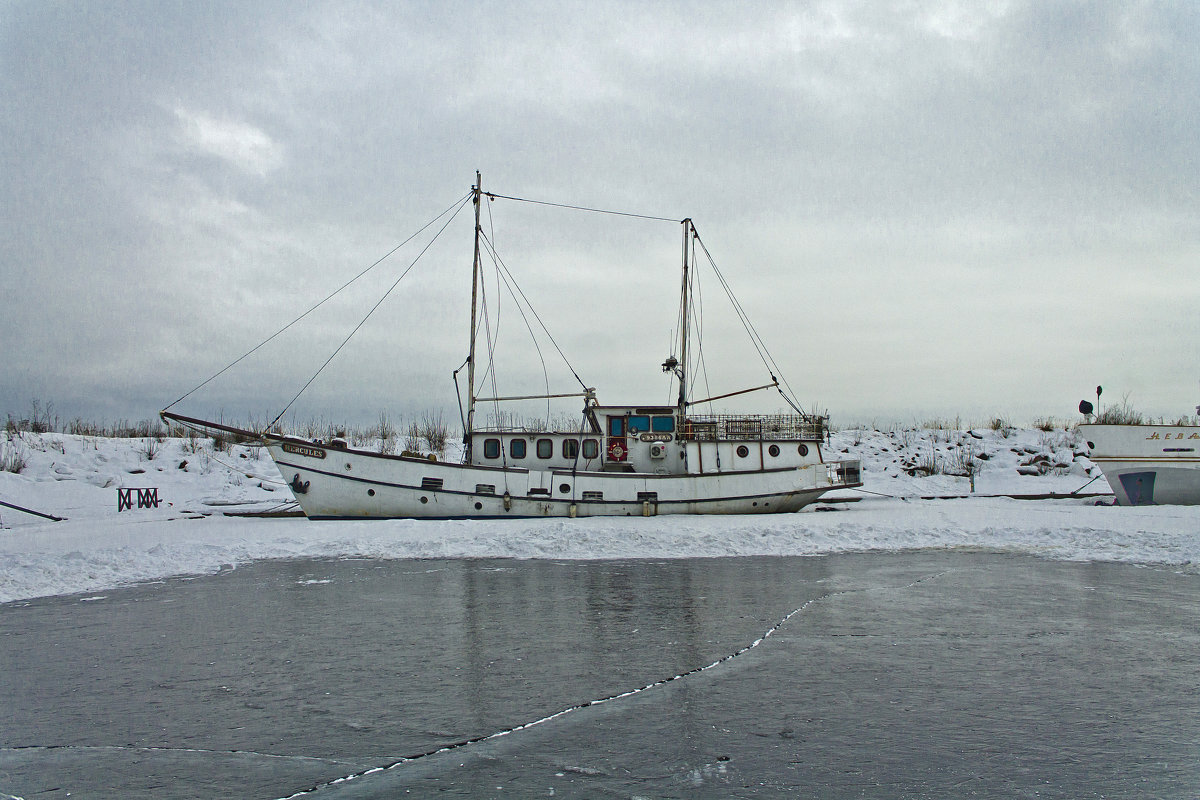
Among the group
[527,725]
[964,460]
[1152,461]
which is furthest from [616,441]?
[964,460]

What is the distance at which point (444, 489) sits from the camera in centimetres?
2161

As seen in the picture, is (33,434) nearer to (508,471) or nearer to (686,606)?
(508,471)

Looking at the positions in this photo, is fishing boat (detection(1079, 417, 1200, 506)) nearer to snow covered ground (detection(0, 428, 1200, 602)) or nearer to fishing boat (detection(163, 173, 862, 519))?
snow covered ground (detection(0, 428, 1200, 602))

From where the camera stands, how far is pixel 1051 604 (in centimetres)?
927

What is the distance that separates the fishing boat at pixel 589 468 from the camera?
21672 millimetres

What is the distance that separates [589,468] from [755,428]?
16.1ft

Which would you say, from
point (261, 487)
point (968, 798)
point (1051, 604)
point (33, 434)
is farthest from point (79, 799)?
point (33, 434)

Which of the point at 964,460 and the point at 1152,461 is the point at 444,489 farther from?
the point at 964,460

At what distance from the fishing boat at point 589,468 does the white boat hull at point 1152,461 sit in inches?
294

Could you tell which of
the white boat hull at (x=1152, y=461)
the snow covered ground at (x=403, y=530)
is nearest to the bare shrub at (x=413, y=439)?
the snow covered ground at (x=403, y=530)

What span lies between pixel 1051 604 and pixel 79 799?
915 cm

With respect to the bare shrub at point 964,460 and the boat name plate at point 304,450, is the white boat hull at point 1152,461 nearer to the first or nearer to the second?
the bare shrub at point 964,460

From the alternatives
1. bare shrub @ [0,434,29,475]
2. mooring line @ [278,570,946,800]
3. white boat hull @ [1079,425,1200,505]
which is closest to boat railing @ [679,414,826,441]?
white boat hull @ [1079,425,1200,505]

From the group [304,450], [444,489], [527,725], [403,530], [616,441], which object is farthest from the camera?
[616,441]
